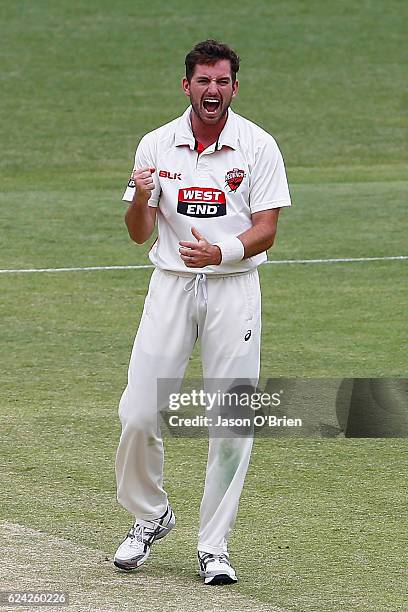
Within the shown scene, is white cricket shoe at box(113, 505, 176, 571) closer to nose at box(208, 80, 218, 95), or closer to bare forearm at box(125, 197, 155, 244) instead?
bare forearm at box(125, 197, 155, 244)

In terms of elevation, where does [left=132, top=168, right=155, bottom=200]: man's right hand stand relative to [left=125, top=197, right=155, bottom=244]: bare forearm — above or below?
above

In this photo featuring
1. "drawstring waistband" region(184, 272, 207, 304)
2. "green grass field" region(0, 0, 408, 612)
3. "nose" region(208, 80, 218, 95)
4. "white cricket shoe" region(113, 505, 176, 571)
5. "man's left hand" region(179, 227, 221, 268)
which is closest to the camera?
"man's left hand" region(179, 227, 221, 268)

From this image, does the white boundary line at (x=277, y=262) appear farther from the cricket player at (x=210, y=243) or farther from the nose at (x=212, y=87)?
the nose at (x=212, y=87)

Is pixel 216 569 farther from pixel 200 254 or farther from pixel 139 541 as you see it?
pixel 200 254

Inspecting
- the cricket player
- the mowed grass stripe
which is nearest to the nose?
the cricket player

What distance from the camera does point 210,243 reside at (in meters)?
5.98

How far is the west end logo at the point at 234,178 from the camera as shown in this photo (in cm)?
601

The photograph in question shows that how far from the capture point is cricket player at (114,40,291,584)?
6.00 meters

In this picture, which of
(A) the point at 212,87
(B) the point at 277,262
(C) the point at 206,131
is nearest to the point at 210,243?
(C) the point at 206,131

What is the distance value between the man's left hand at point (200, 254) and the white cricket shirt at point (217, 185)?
184 millimetres

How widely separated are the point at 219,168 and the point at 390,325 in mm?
5651

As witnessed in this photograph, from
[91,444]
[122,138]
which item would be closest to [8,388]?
[91,444]

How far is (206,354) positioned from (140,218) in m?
0.69

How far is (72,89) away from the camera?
24141 millimetres
